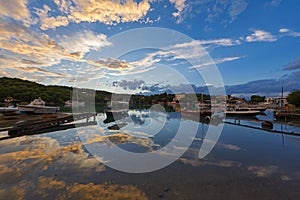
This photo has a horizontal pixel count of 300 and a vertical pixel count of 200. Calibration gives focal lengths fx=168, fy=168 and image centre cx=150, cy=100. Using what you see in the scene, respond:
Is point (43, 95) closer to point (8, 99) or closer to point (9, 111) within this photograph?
point (8, 99)

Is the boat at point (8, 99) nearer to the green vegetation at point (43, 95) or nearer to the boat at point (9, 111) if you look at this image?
the green vegetation at point (43, 95)

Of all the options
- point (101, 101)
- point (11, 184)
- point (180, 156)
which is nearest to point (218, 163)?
point (180, 156)

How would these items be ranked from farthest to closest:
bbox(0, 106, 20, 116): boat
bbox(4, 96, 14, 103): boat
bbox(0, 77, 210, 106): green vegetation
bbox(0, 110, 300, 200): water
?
bbox(0, 77, 210, 106): green vegetation
bbox(4, 96, 14, 103): boat
bbox(0, 106, 20, 116): boat
bbox(0, 110, 300, 200): water

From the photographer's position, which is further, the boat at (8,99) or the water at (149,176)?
the boat at (8,99)

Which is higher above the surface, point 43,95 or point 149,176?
point 43,95

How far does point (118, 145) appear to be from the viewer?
12383mm

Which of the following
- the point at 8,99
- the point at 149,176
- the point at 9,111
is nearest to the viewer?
the point at 149,176

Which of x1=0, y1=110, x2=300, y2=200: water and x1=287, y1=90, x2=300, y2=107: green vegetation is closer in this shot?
x1=0, y1=110, x2=300, y2=200: water

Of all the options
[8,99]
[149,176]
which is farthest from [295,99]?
[8,99]

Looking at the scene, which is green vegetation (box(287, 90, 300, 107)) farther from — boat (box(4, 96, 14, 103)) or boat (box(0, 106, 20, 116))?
boat (box(4, 96, 14, 103))

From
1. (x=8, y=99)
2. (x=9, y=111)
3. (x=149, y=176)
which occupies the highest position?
(x=8, y=99)

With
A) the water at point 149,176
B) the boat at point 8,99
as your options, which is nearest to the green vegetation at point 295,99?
the water at point 149,176

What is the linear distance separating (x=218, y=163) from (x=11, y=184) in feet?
31.0

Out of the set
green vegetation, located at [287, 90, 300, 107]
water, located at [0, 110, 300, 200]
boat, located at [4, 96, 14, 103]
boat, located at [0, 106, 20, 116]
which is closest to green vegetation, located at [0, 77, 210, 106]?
boat, located at [4, 96, 14, 103]
